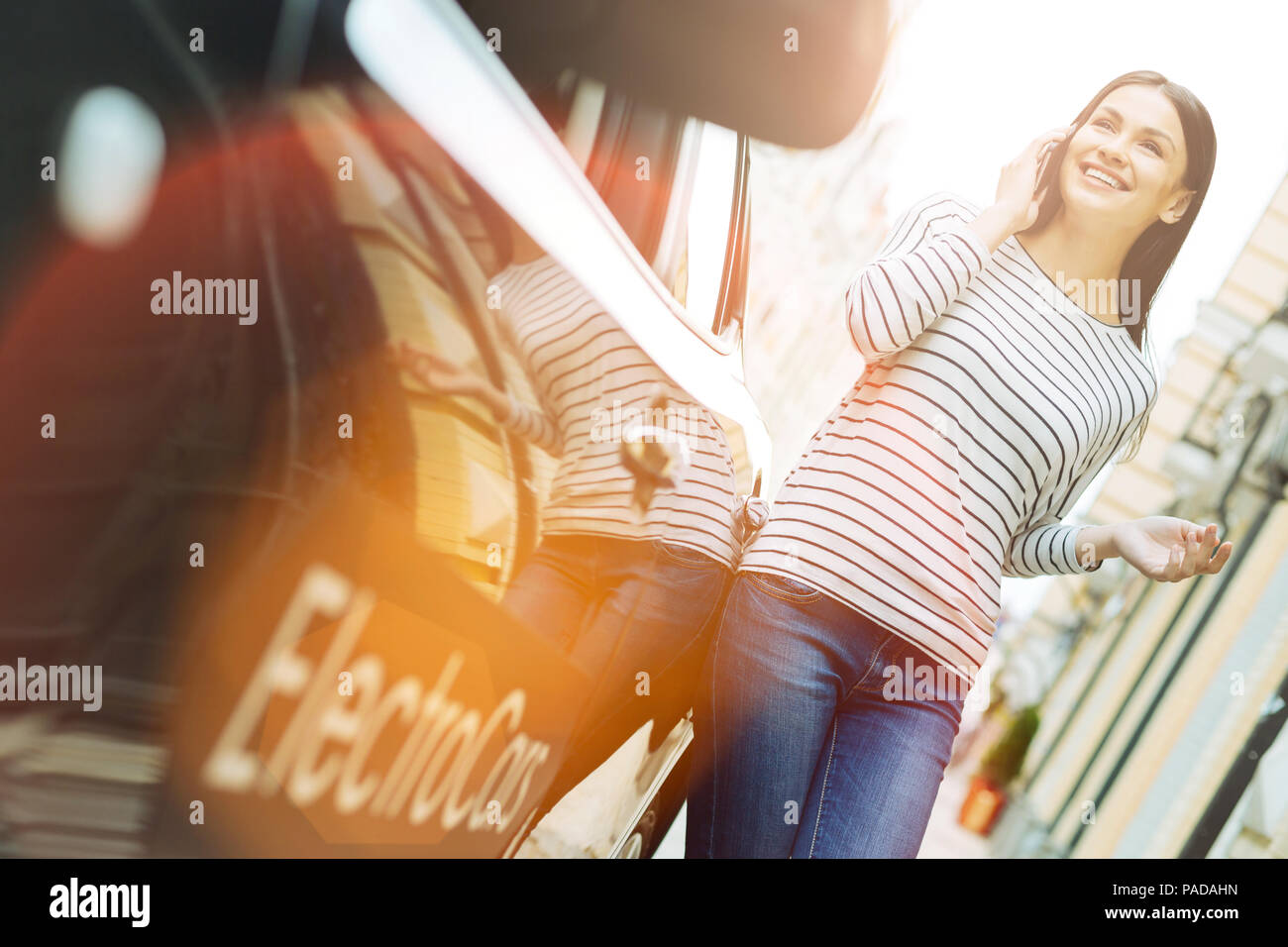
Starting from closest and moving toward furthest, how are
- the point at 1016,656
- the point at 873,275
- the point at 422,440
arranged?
1. the point at 422,440
2. the point at 873,275
3. the point at 1016,656

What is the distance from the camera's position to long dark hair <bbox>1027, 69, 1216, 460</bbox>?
162cm

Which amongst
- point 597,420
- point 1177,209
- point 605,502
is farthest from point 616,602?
point 1177,209

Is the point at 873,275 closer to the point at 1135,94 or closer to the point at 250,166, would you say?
the point at 1135,94

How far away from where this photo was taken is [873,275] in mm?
1545

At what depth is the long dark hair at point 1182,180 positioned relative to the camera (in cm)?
162

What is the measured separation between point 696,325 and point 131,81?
89cm

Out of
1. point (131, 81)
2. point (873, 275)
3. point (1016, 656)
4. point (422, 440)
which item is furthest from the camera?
point (1016, 656)

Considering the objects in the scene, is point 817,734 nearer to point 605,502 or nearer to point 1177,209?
point 605,502

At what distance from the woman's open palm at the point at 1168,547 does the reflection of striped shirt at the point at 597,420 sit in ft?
2.22

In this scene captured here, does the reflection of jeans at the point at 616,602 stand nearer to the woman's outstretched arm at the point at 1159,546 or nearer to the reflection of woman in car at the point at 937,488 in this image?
the reflection of woman in car at the point at 937,488

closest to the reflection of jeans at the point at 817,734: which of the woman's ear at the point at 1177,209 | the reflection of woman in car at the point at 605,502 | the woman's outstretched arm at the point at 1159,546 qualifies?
the reflection of woman in car at the point at 605,502

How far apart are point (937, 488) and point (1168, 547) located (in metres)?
0.45
